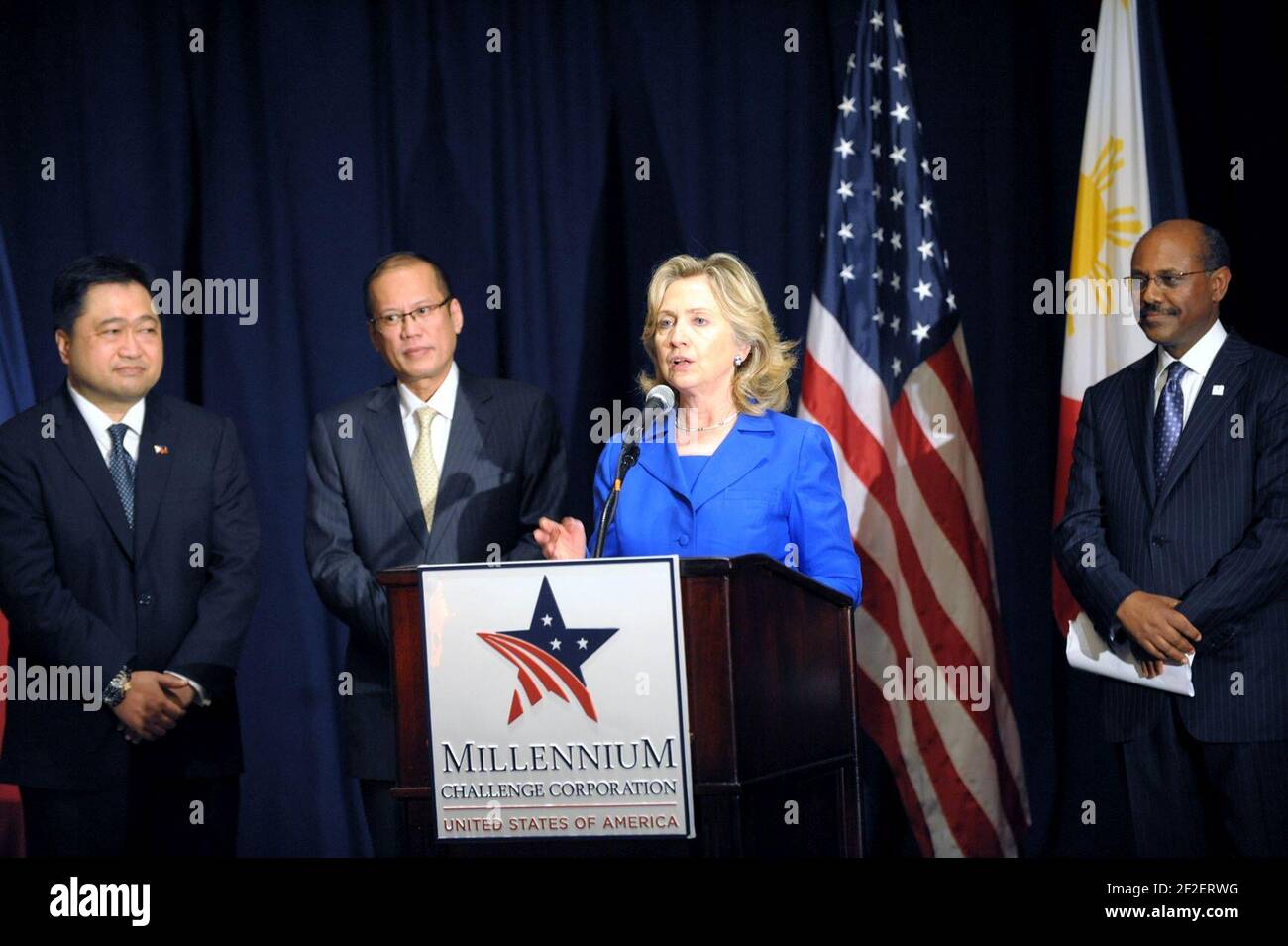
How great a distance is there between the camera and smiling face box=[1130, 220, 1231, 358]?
13.5 feet

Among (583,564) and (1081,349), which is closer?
(583,564)

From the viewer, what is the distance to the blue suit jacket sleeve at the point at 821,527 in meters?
3.45

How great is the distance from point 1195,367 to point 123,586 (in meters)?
2.97

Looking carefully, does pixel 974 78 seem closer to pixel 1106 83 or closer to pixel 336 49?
pixel 1106 83

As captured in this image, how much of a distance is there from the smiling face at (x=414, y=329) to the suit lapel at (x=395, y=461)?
130mm

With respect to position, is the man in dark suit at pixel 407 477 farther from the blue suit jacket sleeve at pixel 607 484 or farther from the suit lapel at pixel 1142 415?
the suit lapel at pixel 1142 415

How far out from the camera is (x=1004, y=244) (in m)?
5.31

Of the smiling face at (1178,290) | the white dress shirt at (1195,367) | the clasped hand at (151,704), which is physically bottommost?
the clasped hand at (151,704)

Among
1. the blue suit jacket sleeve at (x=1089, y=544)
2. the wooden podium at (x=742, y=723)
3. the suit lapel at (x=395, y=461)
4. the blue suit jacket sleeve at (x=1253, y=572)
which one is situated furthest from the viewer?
the suit lapel at (x=395, y=461)

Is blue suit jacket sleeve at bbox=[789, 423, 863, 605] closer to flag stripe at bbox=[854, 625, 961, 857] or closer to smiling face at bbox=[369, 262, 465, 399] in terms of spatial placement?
smiling face at bbox=[369, 262, 465, 399]

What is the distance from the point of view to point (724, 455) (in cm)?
353

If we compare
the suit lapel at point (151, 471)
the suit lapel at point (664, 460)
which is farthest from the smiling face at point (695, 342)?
the suit lapel at point (151, 471)

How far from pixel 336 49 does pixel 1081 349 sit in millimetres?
2721
